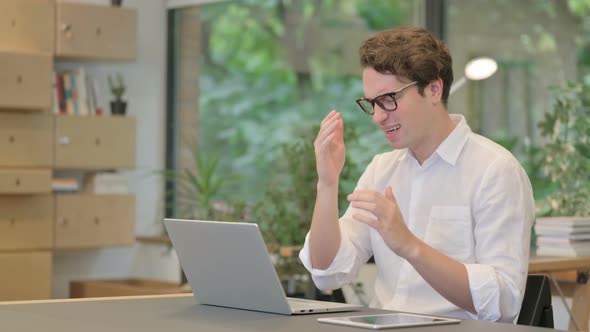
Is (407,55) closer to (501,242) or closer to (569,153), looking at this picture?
(501,242)

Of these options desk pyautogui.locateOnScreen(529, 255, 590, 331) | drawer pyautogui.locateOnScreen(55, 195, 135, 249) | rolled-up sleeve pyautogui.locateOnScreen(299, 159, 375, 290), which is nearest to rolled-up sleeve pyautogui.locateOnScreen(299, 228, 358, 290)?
rolled-up sleeve pyautogui.locateOnScreen(299, 159, 375, 290)

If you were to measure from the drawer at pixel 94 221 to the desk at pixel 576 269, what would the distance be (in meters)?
2.92

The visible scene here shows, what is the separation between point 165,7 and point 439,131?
4.44m

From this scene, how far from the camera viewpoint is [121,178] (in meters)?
6.16

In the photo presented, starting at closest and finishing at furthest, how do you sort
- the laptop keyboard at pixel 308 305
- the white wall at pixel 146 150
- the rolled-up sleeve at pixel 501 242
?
the laptop keyboard at pixel 308 305 < the rolled-up sleeve at pixel 501 242 < the white wall at pixel 146 150

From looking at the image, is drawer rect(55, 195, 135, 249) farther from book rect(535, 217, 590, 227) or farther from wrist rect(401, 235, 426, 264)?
wrist rect(401, 235, 426, 264)

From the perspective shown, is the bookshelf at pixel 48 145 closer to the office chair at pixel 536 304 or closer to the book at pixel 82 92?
the book at pixel 82 92

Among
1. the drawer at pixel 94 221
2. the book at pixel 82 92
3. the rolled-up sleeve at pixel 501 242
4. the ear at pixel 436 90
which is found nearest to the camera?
the rolled-up sleeve at pixel 501 242

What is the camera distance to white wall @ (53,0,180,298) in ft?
21.1

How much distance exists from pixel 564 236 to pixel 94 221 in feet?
9.86

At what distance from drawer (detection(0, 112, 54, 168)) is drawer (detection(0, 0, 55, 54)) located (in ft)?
1.25

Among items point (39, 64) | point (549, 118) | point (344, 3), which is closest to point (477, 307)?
point (549, 118)

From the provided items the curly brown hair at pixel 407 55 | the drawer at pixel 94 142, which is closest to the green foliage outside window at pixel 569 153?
the curly brown hair at pixel 407 55

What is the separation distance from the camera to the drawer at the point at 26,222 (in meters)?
5.71
